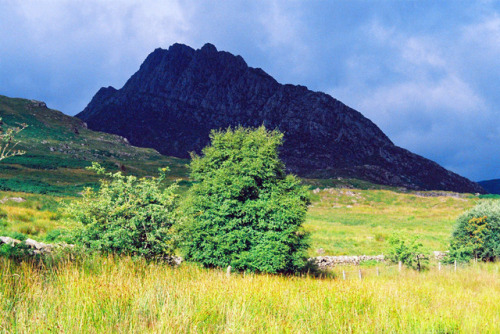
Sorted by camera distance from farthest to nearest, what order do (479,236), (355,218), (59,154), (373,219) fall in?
(59,154), (355,218), (373,219), (479,236)

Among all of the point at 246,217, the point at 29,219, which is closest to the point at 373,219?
the point at 246,217

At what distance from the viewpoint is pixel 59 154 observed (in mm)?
90875

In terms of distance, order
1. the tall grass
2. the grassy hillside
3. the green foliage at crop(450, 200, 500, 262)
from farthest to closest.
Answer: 1. the grassy hillside
2. the green foliage at crop(450, 200, 500, 262)
3. the tall grass

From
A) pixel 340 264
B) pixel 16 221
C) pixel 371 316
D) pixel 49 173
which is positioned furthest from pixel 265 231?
pixel 49 173

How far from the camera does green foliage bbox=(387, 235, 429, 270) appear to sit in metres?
21.8

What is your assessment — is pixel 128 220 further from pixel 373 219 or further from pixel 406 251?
pixel 373 219

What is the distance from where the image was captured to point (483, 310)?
6.36 meters

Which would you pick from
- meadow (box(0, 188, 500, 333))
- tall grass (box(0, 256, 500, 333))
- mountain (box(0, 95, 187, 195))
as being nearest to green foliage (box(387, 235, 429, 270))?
meadow (box(0, 188, 500, 333))

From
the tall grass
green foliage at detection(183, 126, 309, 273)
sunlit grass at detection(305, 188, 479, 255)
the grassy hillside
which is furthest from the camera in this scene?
sunlit grass at detection(305, 188, 479, 255)

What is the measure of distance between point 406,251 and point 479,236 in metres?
5.27

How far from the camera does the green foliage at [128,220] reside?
1115cm

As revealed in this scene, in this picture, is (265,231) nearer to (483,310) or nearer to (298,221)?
(298,221)

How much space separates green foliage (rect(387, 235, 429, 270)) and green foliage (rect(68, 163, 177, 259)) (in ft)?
53.5

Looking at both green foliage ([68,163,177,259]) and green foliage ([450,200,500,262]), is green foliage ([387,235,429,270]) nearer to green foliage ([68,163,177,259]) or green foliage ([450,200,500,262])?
green foliage ([450,200,500,262])
